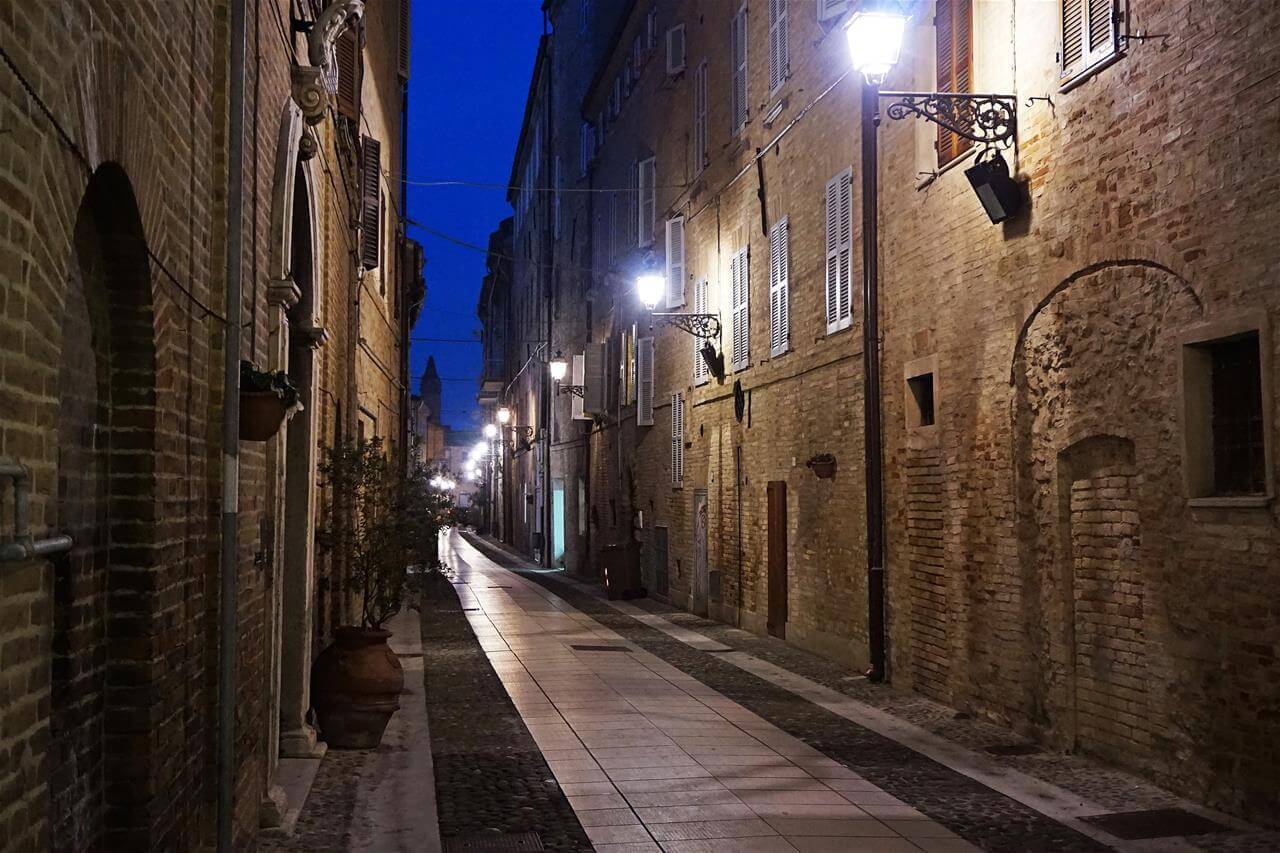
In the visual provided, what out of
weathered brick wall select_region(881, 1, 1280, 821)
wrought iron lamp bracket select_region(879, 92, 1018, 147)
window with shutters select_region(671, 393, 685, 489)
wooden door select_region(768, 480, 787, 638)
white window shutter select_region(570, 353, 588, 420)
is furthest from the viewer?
white window shutter select_region(570, 353, 588, 420)

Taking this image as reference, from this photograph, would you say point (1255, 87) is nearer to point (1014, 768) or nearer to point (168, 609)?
point (1014, 768)

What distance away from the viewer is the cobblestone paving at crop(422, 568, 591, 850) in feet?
23.7

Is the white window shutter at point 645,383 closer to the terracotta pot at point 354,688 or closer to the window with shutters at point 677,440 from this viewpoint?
the window with shutters at point 677,440

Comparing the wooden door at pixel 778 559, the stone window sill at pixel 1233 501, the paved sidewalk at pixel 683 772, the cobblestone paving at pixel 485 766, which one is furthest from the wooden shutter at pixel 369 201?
the stone window sill at pixel 1233 501

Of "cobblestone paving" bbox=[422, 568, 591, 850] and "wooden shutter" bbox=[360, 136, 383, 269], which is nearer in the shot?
"cobblestone paving" bbox=[422, 568, 591, 850]

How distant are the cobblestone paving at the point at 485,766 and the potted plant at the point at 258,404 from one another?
108 inches

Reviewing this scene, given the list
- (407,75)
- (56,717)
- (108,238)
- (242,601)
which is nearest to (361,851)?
(242,601)

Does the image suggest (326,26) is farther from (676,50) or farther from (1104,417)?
(676,50)

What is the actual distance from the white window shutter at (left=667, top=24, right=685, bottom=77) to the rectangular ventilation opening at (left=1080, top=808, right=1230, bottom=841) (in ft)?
56.9

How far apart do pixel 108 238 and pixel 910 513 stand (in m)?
9.35

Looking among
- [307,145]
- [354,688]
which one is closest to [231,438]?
[307,145]

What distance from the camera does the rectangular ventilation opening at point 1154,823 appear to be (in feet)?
22.9

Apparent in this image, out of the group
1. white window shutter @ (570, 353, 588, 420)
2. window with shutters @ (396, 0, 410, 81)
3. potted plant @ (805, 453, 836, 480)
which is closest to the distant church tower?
white window shutter @ (570, 353, 588, 420)

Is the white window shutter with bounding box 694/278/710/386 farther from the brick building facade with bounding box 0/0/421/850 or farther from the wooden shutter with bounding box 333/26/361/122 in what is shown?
the brick building facade with bounding box 0/0/421/850
